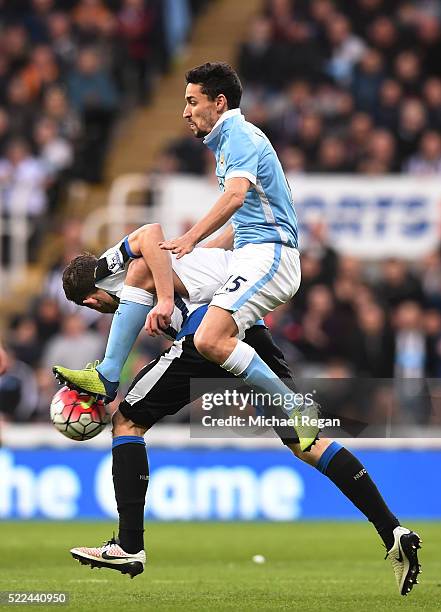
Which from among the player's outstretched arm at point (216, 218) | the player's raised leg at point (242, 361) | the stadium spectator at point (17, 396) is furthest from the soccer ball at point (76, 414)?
the stadium spectator at point (17, 396)

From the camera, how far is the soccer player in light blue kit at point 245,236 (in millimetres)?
7730

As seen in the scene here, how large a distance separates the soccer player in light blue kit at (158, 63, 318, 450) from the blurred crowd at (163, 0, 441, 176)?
29.9ft

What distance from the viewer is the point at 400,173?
1756cm

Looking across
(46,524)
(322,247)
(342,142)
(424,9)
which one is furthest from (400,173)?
(46,524)

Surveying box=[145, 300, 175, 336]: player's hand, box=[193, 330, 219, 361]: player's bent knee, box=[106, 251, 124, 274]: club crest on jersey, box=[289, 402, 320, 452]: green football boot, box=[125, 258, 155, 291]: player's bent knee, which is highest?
box=[106, 251, 124, 274]: club crest on jersey

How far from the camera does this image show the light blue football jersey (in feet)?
25.6

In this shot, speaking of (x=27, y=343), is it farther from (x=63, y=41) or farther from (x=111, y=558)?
(x=111, y=558)

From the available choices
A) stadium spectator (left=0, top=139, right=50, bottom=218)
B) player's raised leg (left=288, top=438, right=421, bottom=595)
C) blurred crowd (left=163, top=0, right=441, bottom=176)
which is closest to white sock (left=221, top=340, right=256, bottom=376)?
player's raised leg (left=288, top=438, right=421, bottom=595)

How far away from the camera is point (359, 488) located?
786 cm

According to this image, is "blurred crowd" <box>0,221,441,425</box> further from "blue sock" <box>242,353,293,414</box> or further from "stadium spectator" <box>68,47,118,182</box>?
"blue sock" <box>242,353,293,414</box>

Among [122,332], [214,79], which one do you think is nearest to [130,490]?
[122,332]

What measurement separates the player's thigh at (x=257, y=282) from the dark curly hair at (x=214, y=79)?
31.5 inches

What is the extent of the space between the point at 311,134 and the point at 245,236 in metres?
9.84

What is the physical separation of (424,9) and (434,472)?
8147mm
